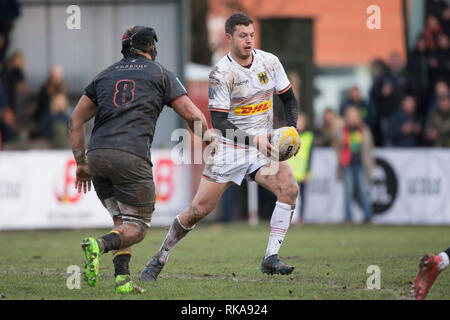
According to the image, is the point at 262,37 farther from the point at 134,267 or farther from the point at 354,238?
the point at 134,267

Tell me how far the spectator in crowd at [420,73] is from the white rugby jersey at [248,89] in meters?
10.8

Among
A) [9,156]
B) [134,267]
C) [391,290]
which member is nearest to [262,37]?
[9,156]

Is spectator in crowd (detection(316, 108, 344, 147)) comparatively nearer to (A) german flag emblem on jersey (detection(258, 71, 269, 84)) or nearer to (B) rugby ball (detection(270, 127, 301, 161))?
(A) german flag emblem on jersey (detection(258, 71, 269, 84))

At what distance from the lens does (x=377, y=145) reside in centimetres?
1873

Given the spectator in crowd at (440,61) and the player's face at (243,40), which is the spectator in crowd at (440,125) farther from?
the player's face at (243,40)

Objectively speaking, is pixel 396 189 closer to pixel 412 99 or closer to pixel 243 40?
pixel 412 99

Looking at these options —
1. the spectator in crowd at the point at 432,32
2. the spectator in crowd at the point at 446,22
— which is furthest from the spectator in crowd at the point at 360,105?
the spectator in crowd at the point at 446,22

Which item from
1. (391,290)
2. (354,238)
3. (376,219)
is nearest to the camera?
(391,290)

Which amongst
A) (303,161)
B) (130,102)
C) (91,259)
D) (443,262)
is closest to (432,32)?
(303,161)

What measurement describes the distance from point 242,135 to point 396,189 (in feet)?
30.9

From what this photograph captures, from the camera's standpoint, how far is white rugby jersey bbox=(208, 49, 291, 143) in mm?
8555

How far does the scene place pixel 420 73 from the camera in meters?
19.3

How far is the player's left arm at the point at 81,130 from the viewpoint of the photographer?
24.8 feet

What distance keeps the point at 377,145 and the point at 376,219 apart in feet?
6.70
